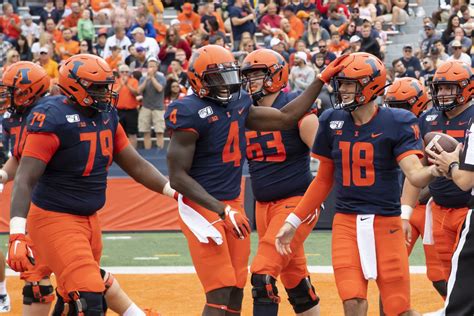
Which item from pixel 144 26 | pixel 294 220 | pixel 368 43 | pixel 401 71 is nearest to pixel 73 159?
pixel 294 220

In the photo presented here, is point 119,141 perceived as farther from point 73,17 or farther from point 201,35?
point 73,17

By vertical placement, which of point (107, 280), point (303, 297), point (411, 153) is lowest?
point (303, 297)

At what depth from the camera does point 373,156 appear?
6348mm

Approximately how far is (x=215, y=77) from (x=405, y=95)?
2223mm

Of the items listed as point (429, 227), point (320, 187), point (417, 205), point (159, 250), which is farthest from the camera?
point (159, 250)

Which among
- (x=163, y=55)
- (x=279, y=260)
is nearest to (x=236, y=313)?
(x=279, y=260)

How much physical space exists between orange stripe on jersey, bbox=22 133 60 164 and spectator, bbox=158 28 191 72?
11411 mm

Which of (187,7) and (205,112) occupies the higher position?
A: (205,112)

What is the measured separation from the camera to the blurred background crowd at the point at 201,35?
54.0 ft

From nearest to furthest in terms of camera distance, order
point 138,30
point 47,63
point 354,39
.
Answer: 1. point 47,63
2. point 354,39
3. point 138,30

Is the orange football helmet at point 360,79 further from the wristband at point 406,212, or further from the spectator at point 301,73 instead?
the spectator at point 301,73

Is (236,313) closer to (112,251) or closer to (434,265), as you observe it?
(434,265)

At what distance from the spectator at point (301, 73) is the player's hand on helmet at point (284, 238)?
950cm

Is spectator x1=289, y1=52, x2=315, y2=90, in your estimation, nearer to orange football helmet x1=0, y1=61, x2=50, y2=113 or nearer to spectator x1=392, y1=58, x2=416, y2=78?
spectator x1=392, y1=58, x2=416, y2=78
